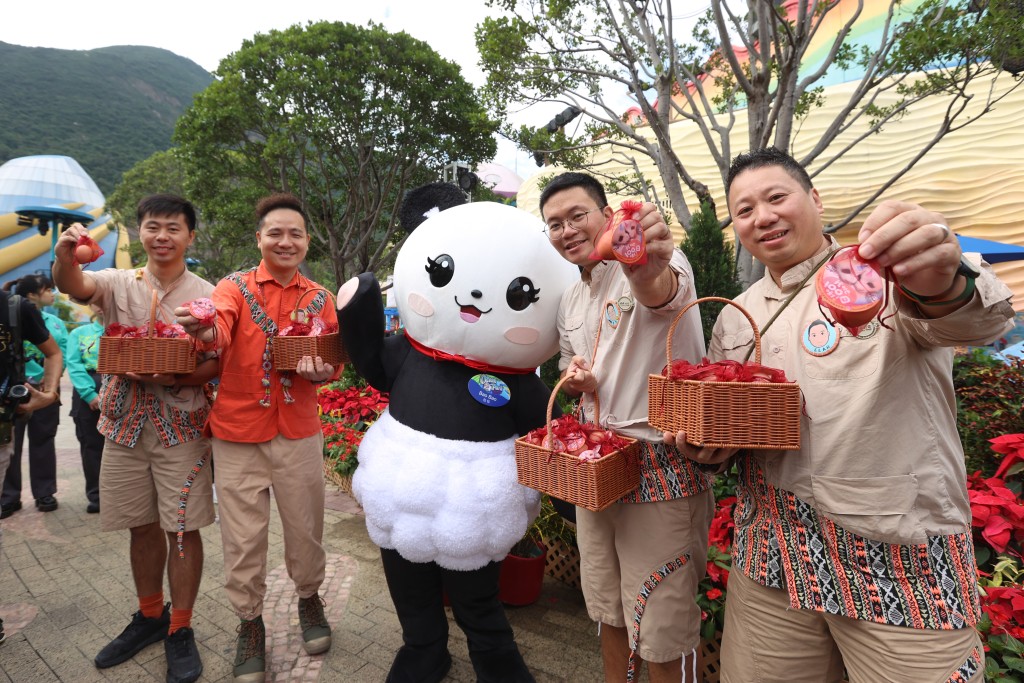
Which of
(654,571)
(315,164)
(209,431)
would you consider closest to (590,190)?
(654,571)

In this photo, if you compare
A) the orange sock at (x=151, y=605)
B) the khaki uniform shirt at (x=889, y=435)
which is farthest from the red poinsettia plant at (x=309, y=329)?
the khaki uniform shirt at (x=889, y=435)

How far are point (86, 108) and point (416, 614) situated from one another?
203 feet

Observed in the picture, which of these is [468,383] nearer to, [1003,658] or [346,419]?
[1003,658]

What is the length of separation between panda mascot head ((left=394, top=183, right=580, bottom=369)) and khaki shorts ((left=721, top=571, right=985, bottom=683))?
1.19 metres

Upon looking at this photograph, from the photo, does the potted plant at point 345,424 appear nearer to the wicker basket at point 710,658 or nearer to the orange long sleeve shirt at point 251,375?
the orange long sleeve shirt at point 251,375

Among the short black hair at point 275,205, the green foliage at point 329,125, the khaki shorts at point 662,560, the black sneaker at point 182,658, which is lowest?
the black sneaker at point 182,658

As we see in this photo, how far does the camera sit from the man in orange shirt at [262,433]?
2.72 m

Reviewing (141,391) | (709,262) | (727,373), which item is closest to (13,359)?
(141,391)

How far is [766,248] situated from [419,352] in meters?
1.54

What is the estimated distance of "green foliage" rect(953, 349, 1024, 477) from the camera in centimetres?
349

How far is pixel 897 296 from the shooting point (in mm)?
1281

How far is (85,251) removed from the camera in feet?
8.52

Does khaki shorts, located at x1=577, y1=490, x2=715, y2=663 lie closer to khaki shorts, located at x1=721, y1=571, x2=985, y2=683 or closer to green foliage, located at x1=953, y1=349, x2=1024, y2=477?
khaki shorts, located at x1=721, y1=571, x2=985, y2=683

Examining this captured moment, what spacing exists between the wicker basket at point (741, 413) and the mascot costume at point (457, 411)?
3.21 feet
